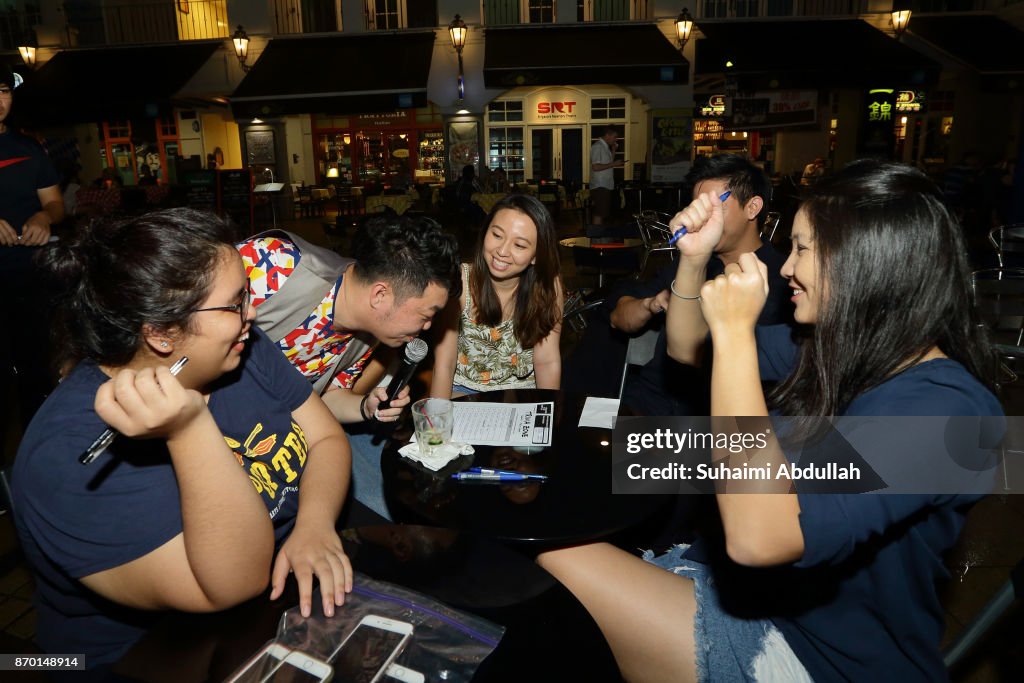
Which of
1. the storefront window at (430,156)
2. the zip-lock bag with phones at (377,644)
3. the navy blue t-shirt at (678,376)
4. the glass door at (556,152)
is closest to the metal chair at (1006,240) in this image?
the navy blue t-shirt at (678,376)

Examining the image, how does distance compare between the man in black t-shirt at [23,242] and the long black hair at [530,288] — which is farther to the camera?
the man in black t-shirt at [23,242]

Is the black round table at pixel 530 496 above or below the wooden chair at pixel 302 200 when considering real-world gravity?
below

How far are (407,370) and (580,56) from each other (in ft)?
38.5

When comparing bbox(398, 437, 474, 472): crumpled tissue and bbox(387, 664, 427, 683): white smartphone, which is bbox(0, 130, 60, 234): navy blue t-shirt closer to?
bbox(398, 437, 474, 472): crumpled tissue

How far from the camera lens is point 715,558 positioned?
5.21 ft

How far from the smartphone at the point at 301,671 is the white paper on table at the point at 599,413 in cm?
125

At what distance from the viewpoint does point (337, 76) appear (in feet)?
40.1

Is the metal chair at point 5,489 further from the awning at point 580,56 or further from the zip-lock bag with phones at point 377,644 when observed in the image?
the awning at point 580,56

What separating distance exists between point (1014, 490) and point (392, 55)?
43.3 ft

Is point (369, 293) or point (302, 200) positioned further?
point (302, 200)

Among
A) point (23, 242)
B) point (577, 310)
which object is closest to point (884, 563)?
point (577, 310)

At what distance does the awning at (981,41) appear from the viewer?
39.5ft

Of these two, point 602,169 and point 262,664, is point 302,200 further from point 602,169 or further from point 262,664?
point 262,664

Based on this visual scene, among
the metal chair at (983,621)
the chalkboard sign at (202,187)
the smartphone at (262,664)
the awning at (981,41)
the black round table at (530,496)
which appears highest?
the awning at (981,41)
